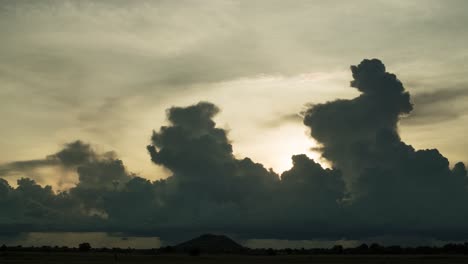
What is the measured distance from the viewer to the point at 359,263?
172 m

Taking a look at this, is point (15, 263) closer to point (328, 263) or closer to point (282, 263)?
point (282, 263)

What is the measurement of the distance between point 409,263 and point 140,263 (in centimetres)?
7126

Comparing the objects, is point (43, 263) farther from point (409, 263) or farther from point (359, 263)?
point (409, 263)

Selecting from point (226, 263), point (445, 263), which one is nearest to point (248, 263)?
point (226, 263)

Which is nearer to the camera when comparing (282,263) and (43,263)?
(43,263)

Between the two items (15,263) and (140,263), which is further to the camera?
(140,263)

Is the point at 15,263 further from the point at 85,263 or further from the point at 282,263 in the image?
the point at 282,263

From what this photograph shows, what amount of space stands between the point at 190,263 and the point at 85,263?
26862 mm

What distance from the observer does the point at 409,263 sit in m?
168

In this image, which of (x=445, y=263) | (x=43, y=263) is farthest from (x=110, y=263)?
(x=445, y=263)

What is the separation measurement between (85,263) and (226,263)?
36.2 meters

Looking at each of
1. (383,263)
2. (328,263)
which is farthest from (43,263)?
(383,263)

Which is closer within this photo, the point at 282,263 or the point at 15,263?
the point at 15,263

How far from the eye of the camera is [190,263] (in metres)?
167
